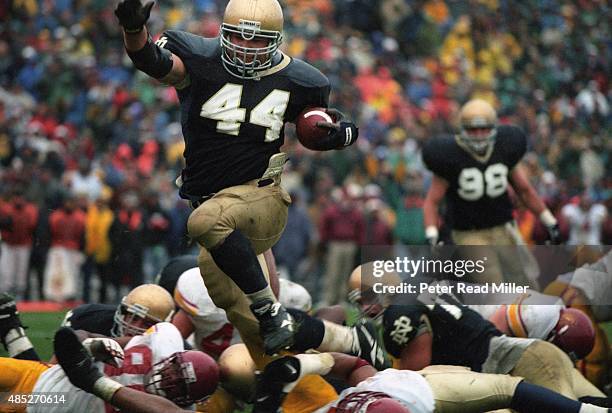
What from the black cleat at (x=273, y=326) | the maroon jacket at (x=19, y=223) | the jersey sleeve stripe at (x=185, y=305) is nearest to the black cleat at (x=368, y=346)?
the black cleat at (x=273, y=326)

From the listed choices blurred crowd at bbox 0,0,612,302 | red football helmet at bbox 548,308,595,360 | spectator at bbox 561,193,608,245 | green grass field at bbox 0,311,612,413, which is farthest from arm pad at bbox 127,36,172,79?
spectator at bbox 561,193,608,245

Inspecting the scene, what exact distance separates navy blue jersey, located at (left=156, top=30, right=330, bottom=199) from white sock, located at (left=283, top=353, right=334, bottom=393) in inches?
31.0

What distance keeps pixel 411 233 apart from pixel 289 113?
789cm

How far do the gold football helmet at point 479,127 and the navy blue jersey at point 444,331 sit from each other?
2.31 metres

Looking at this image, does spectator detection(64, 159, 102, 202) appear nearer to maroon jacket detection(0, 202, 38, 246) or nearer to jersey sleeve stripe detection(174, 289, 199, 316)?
maroon jacket detection(0, 202, 38, 246)

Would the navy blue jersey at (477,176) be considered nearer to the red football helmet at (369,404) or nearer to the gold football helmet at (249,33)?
the gold football helmet at (249,33)

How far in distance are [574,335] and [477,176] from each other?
2.14 meters

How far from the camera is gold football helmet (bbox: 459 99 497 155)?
7824 mm

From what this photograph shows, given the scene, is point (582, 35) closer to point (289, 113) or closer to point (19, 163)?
point (19, 163)

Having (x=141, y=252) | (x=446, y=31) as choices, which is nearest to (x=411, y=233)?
(x=141, y=252)

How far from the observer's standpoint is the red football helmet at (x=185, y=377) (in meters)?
4.67

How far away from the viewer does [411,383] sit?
4609 mm

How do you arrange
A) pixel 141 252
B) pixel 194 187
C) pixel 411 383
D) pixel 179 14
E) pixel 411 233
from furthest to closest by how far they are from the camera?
pixel 179 14 < pixel 411 233 < pixel 141 252 < pixel 194 187 < pixel 411 383

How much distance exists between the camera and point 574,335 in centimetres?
581
